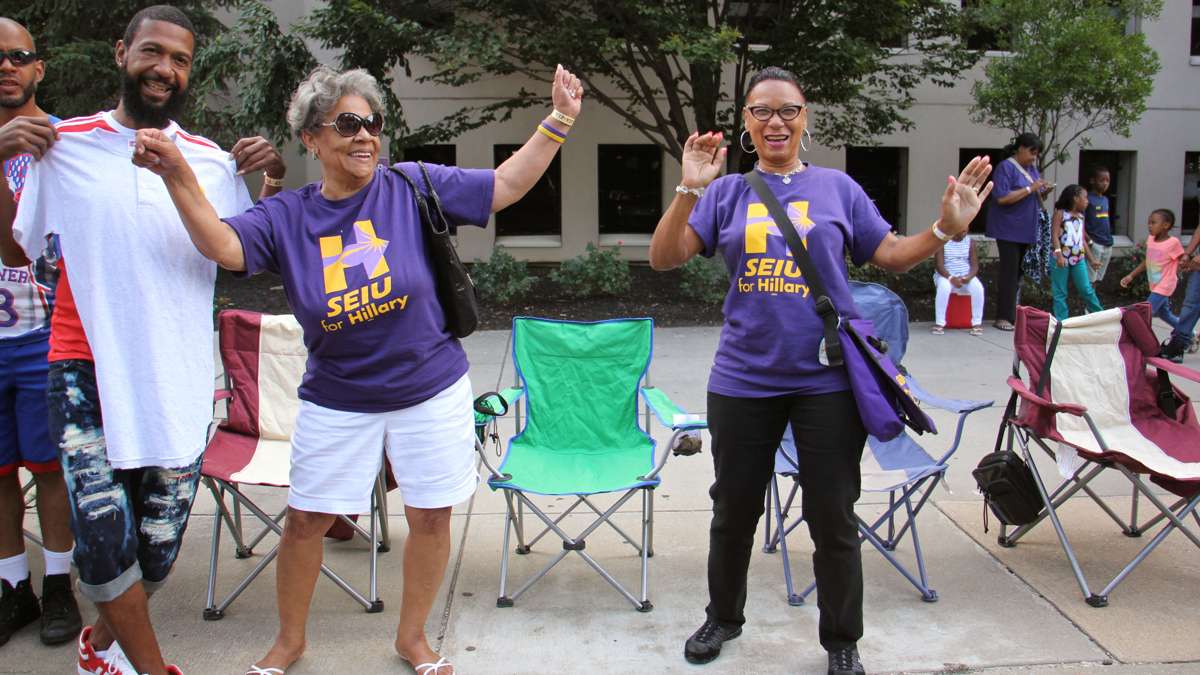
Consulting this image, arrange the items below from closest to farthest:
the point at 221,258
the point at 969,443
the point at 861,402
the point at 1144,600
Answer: the point at 221,258, the point at 861,402, the point at 1144,600, the point at 969,443

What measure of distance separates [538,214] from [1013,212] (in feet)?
27.3

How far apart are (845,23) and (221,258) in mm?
9217

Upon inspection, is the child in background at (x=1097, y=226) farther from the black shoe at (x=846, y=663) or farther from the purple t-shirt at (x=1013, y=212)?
the black shoe at (x=846, y=663)

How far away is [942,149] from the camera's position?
16.2 m

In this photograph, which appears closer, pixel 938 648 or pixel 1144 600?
pixel 938 648

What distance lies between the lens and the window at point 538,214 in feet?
52.5

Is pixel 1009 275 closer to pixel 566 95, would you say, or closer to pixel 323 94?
pixel 566 95

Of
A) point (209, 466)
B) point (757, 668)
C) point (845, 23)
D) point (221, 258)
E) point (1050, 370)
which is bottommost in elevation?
point (757, 668)

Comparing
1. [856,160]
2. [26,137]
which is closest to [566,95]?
[26,137]

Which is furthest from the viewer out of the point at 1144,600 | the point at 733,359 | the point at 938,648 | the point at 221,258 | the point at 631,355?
the point at 631,355

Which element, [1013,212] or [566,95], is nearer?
[566,95]

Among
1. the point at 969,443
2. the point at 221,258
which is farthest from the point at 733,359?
the point at 969,443

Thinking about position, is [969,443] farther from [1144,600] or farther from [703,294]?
[703,294]

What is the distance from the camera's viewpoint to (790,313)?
3.03 metres
